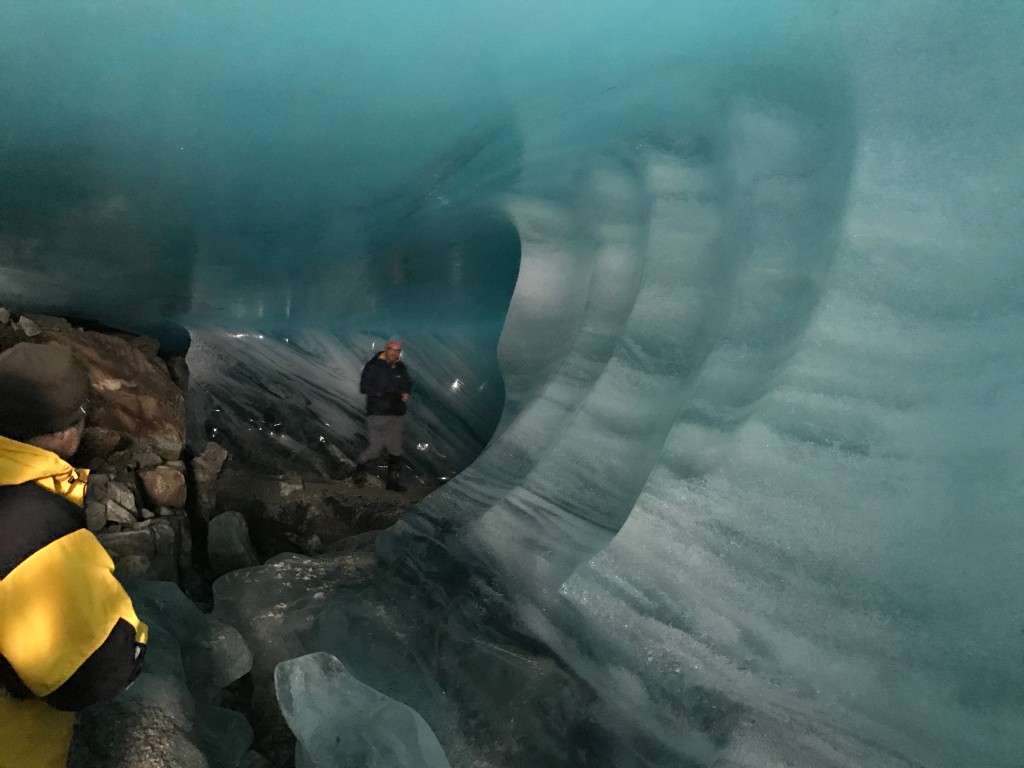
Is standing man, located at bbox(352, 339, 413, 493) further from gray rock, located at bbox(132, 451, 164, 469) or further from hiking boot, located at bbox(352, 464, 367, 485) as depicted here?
gray rock, located at bbox(132, 451, 164, 469)

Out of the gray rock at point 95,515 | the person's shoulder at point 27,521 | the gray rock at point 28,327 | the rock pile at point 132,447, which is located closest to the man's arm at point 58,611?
the person's shoulder at point 27,521

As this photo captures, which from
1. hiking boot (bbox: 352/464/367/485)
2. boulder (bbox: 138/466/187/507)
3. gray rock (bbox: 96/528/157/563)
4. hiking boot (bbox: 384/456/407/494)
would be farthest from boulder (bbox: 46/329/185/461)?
hiking boot (bbox: 384/456/407/494)

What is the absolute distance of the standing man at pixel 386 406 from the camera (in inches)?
126

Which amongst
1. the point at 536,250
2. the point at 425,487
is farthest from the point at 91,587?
the point at 425,487

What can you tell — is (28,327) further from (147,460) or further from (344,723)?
(344,723)

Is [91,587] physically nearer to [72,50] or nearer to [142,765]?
[142,765]

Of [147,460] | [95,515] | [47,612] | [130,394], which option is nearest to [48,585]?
[47,612]

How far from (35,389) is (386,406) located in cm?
223

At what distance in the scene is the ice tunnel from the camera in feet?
4.06

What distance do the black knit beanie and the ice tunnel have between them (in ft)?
3.10

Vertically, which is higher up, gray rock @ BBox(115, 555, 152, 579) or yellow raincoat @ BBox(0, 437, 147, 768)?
yellow raincoat @ BBox(0, 437, 147, 768)

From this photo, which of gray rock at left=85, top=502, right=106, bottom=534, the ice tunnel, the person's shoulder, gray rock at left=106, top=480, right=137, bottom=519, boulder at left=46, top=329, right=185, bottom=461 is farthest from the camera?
boulder at left=46, top=329, right=185, bottom=461

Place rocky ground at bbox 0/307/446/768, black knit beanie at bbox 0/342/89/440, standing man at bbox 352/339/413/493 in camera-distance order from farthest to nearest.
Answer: standing man at bbox 352/339/413/493 < rocky ground at bbox 0/307/446/768 < black knit beanie at bbox 0/342/89/440

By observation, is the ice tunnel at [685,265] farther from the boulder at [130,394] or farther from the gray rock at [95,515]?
the gray rock at [95,515]
